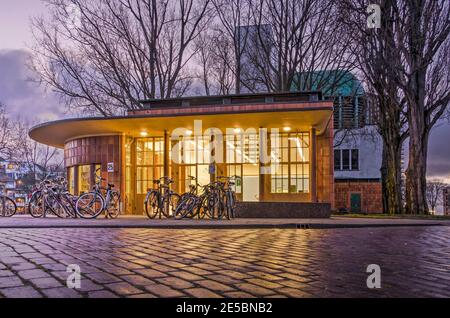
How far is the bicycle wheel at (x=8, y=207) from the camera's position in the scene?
16.8 meters

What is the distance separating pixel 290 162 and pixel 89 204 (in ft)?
26.3

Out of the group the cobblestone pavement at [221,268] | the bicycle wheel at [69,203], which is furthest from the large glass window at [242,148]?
the cobblestone pavement at [221,268]

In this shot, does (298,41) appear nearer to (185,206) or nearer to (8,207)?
(185,206)

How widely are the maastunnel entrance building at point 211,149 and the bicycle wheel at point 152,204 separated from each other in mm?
3349

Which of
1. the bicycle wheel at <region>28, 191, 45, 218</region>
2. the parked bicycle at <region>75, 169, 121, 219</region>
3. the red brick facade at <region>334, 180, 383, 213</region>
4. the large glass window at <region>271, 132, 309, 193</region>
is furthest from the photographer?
the red brick facade at <region>334, 180, 383, 213</region>

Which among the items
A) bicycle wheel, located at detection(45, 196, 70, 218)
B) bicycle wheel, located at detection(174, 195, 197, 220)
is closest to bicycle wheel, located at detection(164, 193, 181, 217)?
bicycle wheel, located at detection(174, 195, 197, 220)

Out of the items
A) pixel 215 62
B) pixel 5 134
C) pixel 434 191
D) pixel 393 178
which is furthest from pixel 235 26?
pixel 434 191

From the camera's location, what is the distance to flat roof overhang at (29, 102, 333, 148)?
51.7ft

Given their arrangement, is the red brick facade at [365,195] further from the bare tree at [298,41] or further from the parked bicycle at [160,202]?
the parked bicycle at [160,202]

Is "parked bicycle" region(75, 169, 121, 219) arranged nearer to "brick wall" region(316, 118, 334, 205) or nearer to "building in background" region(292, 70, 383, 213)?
"brick wall" region(316, 118, 334, 205)

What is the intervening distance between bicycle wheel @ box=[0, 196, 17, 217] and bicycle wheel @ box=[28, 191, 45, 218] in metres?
1.11

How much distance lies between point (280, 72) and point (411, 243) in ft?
65.5

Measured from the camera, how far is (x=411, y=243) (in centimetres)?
758
